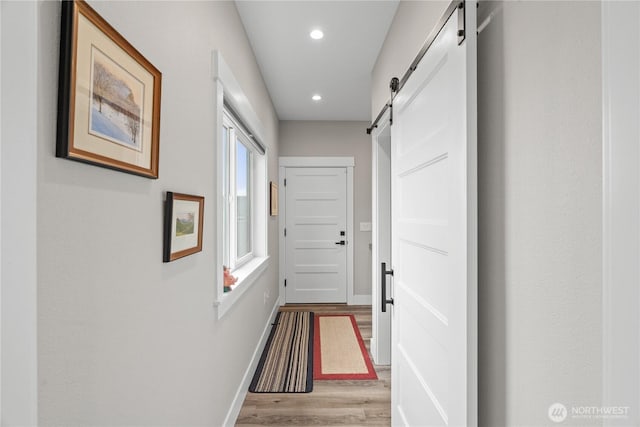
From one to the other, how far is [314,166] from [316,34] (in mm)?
2363

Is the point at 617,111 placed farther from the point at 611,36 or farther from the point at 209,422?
the point at 209,422

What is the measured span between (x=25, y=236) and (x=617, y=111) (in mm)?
1022

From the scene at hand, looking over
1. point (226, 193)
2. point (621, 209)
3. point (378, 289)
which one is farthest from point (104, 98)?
point (378, 289)

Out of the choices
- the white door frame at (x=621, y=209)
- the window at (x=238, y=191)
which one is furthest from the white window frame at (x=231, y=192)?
the white door frame at (x=621, y=209)

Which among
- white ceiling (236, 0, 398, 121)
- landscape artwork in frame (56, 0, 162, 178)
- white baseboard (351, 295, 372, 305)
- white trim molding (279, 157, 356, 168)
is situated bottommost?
white baseboard (351, 295, 372, 305)

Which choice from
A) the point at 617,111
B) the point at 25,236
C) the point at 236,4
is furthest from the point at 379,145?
the point at 25,236

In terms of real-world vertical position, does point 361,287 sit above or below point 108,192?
below

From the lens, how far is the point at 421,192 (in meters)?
1.32

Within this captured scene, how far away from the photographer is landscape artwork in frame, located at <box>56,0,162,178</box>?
0.63 meters

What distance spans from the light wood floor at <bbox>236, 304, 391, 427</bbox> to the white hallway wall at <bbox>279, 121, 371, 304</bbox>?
2239 millimetres

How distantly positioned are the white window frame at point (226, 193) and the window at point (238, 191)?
27mm

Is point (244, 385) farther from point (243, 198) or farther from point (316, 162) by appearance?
point (316, 162)

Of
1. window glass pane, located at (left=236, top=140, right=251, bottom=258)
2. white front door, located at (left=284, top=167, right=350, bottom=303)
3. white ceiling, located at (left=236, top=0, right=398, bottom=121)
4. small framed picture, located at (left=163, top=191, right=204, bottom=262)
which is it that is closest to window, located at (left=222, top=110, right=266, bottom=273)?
window glass pane, located at (left=236, top=140, right=251, bottom=258)

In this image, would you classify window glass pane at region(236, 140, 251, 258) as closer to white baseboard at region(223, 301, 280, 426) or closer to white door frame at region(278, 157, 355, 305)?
white baseboard at region(223, 301, 280, 426)
